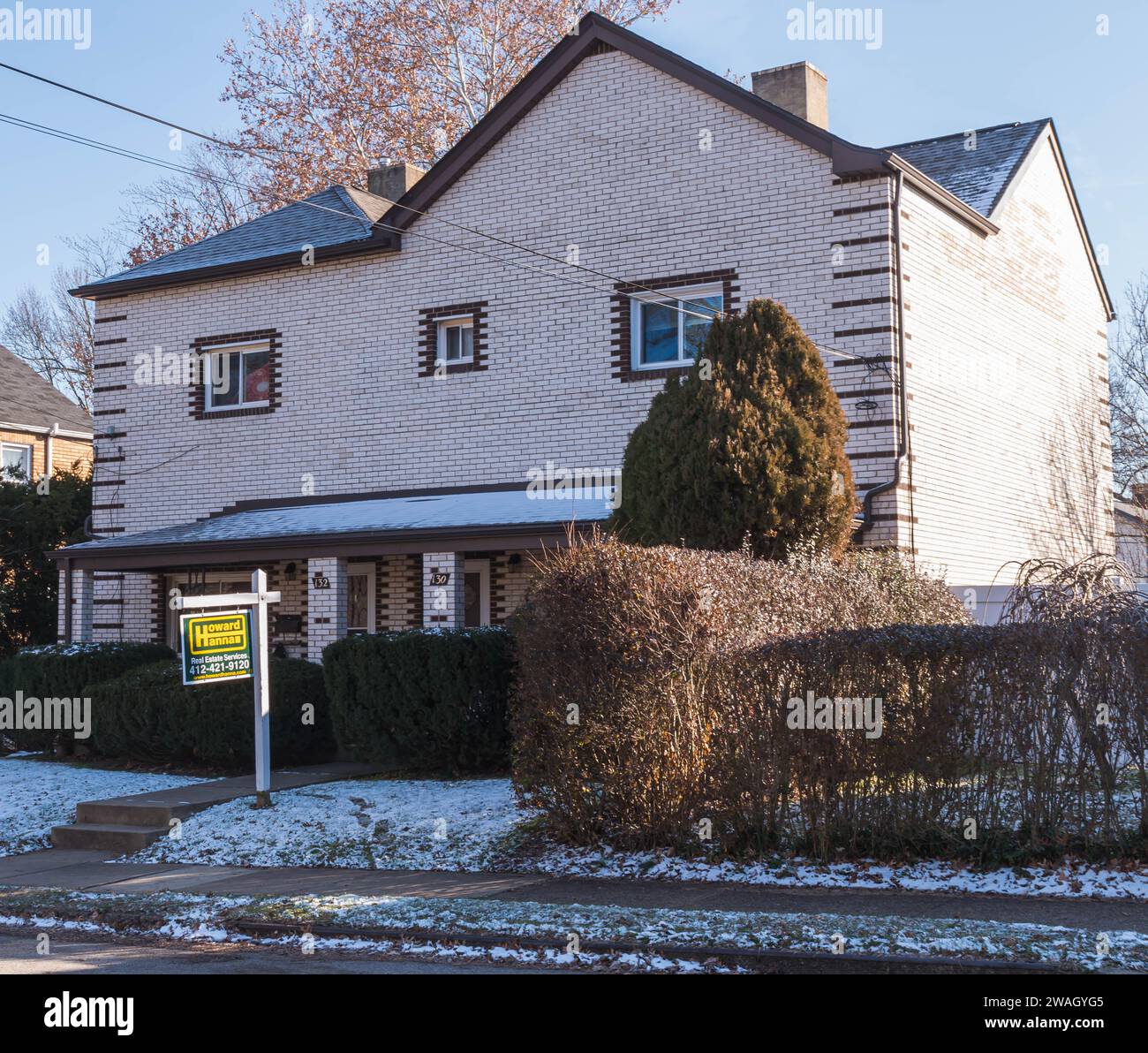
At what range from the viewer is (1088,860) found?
891 cm

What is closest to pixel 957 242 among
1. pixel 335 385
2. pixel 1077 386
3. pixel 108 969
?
pixel 1077 386

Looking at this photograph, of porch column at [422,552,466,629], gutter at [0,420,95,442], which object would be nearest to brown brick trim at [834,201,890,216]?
porch column at [422,552,466,629]

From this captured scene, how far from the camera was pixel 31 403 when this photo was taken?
31.9 meters

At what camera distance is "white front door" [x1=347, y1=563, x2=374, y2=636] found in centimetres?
1912

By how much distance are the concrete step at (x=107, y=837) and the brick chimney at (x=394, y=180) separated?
41.1ft

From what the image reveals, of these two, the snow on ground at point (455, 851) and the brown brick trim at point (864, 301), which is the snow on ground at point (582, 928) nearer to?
the snow on ground at point (455, 851)

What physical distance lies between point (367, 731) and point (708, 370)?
16.9 ft

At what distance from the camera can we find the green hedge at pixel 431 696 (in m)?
13.2

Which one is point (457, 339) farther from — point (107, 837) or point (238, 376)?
point (107, 837)

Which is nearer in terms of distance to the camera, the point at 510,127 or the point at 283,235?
the point at 510,127

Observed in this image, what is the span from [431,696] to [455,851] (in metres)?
3.16

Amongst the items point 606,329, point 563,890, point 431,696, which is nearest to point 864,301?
point 606,329
